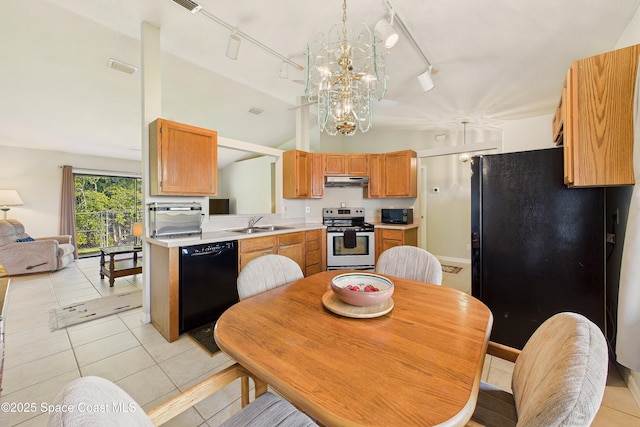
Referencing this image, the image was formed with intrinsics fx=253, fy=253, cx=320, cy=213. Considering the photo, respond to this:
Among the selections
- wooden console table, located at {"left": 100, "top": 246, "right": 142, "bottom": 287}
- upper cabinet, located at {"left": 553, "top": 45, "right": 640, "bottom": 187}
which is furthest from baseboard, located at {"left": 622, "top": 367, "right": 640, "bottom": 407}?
wooden console table, located at {"left": 100, "top": 246, "right": 142, "bottom": 287}

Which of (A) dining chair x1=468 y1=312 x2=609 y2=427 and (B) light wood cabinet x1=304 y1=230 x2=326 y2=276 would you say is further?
(B) light wood cabinet x1=304 y1=230 x2=326 y2=276

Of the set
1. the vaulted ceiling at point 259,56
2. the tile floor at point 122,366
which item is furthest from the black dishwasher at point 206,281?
the vaulted ceiling at point 259,56

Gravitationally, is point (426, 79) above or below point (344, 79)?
above

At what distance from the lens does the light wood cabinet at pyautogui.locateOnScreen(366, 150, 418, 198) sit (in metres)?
3.96

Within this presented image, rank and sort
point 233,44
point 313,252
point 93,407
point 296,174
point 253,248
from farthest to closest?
point 296,174 → point 313,252 → point 253,248 → point 233,44 → point 93,407

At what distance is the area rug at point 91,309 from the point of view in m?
2.58

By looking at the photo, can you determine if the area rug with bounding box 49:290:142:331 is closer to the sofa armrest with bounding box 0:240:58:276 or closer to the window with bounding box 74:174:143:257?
the sofa armrest with bounding box 0:240:58:276

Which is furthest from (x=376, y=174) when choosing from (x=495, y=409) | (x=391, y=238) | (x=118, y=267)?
(x=118, y=267)

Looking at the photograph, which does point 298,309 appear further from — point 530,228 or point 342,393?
point 530,228

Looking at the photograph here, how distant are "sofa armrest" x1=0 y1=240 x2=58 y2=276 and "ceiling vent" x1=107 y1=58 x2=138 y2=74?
336 centimetres

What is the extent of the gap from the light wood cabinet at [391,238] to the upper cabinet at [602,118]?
225cm

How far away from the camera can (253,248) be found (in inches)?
111

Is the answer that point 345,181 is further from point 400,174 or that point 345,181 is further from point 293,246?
point 293,246

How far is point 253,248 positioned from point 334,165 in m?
2.00
